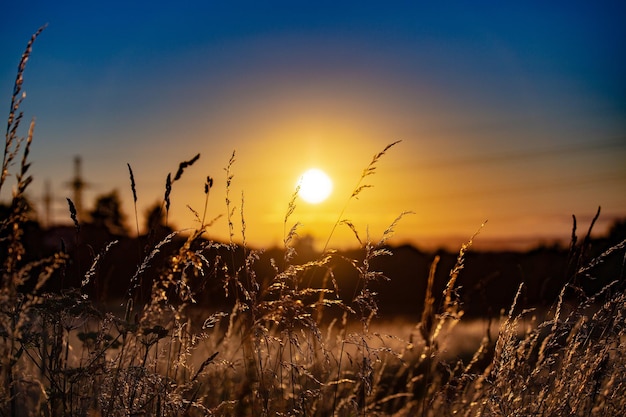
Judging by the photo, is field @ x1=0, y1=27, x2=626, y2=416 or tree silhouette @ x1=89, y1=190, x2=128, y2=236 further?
tree silhouette @ x1=89, y1=190, x2=128, y2=236

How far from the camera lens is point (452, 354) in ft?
31.9

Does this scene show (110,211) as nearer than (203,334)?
No

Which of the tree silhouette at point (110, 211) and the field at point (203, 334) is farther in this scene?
the tree silhouette at point (110, 211)

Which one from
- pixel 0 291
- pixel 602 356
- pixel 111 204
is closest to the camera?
pixel 0 291

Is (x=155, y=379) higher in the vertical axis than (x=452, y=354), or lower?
higher

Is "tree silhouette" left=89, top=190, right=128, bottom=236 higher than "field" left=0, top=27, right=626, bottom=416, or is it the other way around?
"tree silhouette" left=89, top=190, right=128, bottom=236

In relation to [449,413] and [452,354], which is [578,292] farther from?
[452,354]

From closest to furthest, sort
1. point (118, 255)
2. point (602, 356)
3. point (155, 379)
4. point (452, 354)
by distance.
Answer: point (155, 379), point (602, 356), point (452, 354), point (118, 255)

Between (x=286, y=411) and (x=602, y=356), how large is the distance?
1604mm

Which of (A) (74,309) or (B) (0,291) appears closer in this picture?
(B) (0,291)

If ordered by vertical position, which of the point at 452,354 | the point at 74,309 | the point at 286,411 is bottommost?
the point at 452,354

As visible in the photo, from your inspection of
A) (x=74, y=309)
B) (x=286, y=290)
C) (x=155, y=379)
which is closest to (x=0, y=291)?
(x=74, y=309)

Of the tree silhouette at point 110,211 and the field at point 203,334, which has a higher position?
the tree silhouette at point 110,211

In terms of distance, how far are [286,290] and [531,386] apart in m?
1.39
